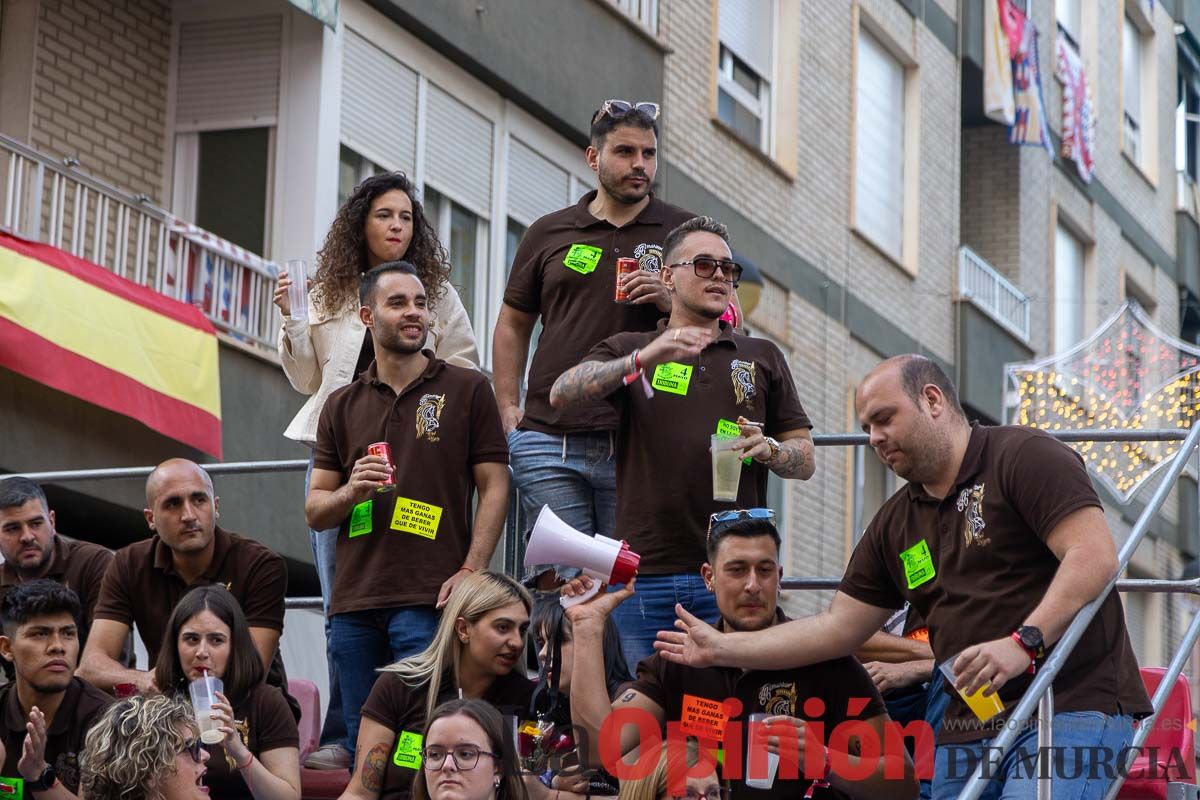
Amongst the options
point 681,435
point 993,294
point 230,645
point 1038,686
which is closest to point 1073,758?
point 1038,686

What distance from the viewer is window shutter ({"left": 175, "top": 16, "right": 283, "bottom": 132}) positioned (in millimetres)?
14641

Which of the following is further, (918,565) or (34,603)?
(34,603)

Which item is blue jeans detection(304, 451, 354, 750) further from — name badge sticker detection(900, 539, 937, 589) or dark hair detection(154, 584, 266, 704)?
name badge sticker detection(900, 539, 937, 589)

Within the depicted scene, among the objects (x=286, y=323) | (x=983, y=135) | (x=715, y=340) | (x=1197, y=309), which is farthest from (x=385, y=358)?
(x=1197, y=309)

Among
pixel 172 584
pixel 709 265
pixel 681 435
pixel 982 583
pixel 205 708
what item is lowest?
pixel 205 708

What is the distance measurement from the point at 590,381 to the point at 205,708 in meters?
1.81

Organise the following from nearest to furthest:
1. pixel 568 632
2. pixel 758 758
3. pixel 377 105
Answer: pixel 758 758 < pixel 568 632 < pixel 377 105

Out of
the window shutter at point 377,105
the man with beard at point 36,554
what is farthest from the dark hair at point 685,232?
the window shutter at point 377,105

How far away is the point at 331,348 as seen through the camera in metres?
8.80

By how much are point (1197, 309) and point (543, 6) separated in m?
19.2

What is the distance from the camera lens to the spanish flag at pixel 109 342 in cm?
1200

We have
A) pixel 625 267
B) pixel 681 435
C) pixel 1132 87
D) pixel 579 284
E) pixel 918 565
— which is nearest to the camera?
pixel 918 565

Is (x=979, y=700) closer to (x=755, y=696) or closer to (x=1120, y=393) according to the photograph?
(x=755, y=696)

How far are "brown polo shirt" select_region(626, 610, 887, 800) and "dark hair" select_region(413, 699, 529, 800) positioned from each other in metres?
0.50
